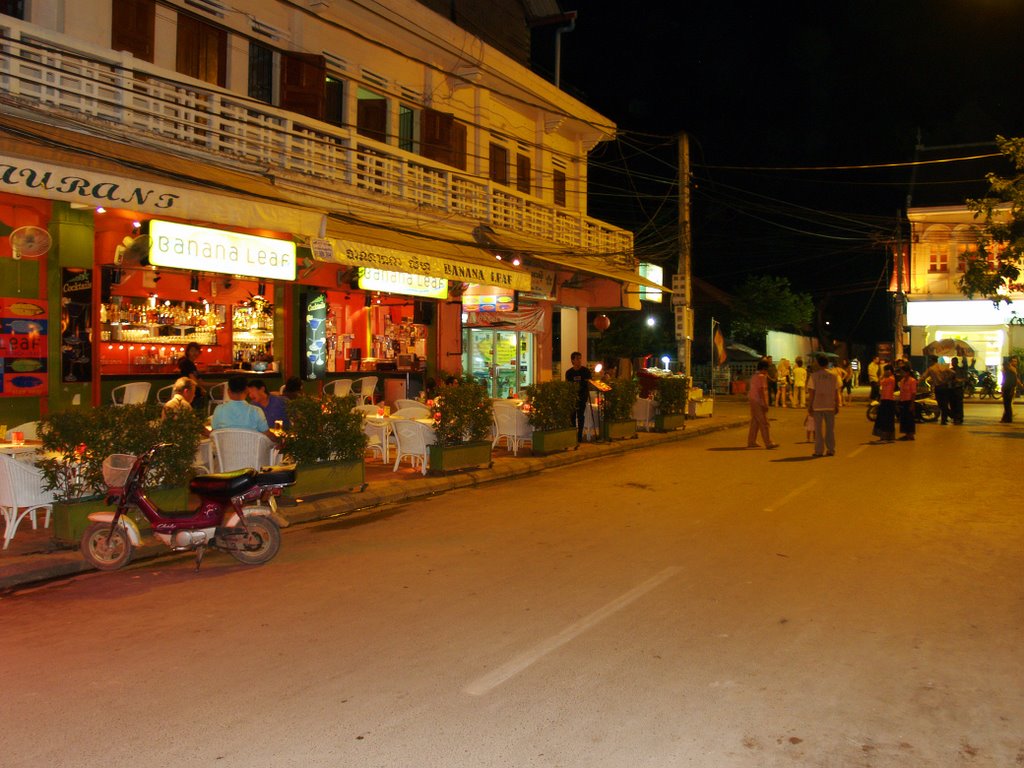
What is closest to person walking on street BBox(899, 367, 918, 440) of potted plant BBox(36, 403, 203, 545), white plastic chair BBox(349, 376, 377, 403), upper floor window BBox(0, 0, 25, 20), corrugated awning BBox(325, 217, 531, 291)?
corrugated awning BBox(325, 217, 531, 291)

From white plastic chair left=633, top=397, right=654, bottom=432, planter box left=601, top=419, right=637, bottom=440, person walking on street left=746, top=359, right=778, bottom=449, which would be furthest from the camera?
white plastic chair left=633, top=397, right=654, bottom=432

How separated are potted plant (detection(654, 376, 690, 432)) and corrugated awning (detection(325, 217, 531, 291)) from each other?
463cm

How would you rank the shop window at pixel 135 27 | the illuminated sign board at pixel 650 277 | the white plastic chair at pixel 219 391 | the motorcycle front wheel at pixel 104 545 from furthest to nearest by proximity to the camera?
the illuminated sign board at pixel 650 277 < the white plastic chair at pixel 219 391 < the shop window at pixel 135 27 < the motorcycle front wheel at pixel 104 545

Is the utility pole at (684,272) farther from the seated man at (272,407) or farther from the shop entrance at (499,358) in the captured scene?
the seated man at (272,407)

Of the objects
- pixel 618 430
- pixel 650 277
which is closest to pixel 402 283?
pixel 618 430

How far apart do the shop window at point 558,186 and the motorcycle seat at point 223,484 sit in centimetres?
1794

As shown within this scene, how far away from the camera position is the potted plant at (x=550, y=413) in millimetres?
15727

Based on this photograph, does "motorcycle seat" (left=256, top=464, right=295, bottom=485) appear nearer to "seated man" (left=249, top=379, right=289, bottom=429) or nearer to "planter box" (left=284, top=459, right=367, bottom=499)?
"planter box" (left=284, top=459, right=367, bottom=499)

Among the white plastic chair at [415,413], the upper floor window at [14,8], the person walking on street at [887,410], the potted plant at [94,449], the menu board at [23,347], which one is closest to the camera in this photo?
the potted plant at [94,449]

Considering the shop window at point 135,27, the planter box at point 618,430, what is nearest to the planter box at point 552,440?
the planter box at point 618,430

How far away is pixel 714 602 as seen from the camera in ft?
21.3

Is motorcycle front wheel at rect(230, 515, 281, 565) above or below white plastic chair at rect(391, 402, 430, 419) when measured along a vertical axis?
below

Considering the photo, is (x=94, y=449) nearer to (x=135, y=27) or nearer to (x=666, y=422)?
(x=135, y=27)

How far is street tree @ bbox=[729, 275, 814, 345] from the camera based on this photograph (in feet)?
150
